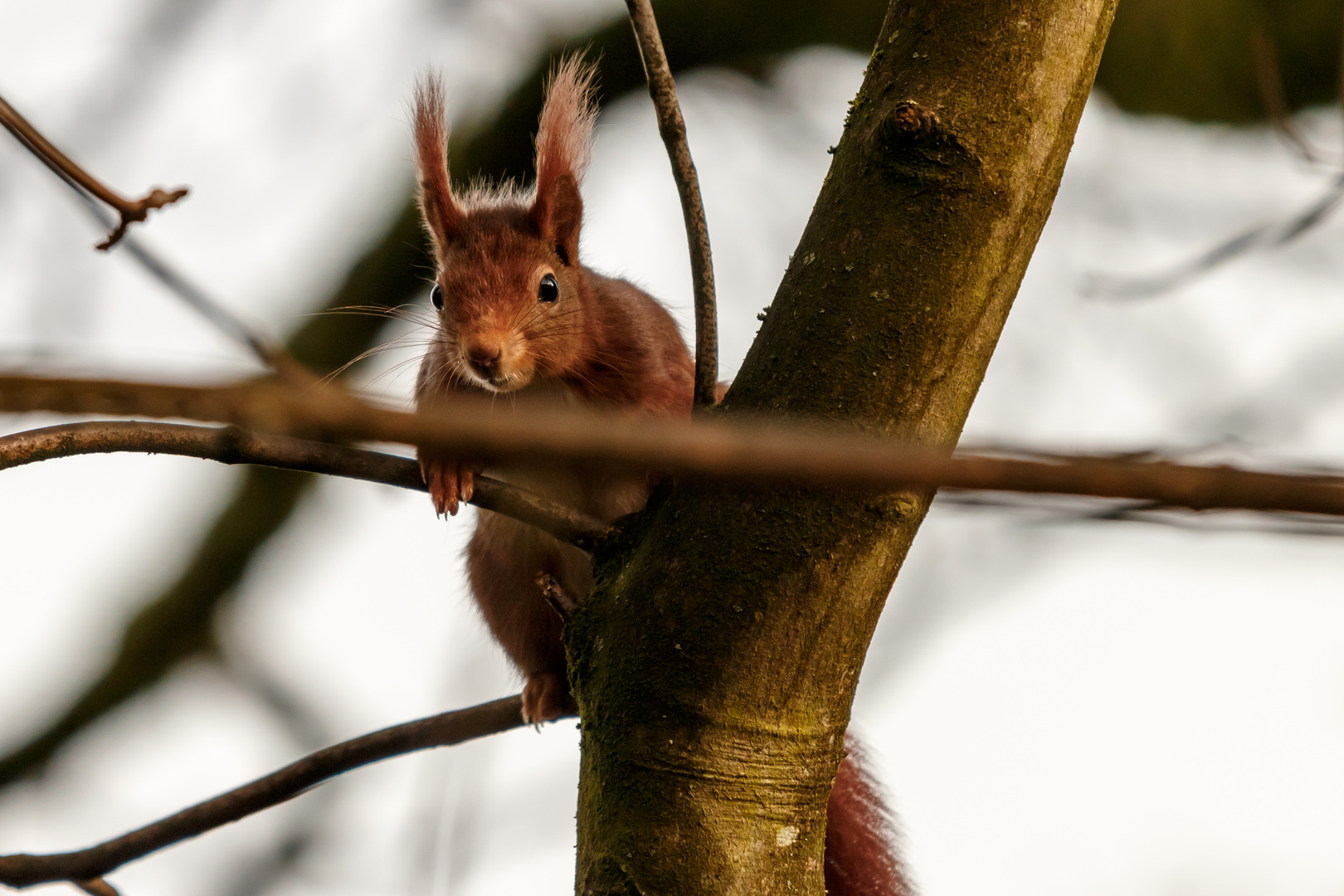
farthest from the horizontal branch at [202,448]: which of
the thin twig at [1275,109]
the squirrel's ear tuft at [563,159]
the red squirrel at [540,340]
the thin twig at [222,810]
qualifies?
the thin twig at [1275,109]

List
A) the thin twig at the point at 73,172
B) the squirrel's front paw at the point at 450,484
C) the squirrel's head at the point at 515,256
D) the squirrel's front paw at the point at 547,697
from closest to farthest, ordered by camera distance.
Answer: the thin twig at the point at 73,172 → the squirrel's front paw at the point at 450,484 → the squirrel's front paw at the point at 547,697 → the squirrel's head at the point at 515,256

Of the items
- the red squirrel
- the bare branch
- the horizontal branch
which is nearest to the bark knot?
the horizontal branch

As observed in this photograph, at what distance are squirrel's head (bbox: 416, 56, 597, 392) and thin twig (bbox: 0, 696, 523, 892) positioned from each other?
744mm

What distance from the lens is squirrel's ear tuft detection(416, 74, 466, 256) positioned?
2.39 m

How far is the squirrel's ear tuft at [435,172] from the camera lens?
2.39m

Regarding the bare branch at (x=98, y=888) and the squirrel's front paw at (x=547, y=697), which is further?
the squirrel's front paw at (x=547, y=697)

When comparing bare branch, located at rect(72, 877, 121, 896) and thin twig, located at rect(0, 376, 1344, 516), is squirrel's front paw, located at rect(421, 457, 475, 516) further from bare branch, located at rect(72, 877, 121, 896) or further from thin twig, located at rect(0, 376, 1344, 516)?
thin twig, located at rect(0, 376, 1344, 516)

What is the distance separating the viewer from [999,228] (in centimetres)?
117

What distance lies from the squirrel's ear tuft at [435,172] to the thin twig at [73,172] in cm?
121

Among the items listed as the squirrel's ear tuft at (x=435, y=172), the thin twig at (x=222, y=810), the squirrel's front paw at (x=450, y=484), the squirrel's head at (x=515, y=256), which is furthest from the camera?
the squirrel's ear tuft at (x=435, y=172)

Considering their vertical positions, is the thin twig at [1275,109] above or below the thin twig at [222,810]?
above

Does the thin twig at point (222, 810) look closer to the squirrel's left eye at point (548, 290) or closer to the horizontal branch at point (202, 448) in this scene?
the horizontal branch at point (202, 448)

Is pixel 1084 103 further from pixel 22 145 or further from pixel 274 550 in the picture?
pixel 274 550

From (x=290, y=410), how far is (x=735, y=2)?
9.71 feet
